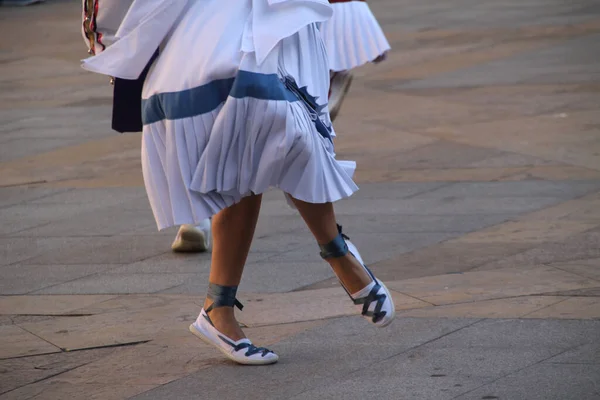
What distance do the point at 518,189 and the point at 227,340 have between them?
3184mm

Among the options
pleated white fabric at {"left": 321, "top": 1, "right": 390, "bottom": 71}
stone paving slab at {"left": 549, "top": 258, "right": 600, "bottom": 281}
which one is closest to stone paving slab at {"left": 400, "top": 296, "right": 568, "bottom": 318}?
stone paving slab at {"left": 549, "top": 258, "right": 600, "bottom": 281}

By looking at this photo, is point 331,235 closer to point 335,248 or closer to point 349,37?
point 335,248

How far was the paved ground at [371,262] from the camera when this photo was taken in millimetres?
3840

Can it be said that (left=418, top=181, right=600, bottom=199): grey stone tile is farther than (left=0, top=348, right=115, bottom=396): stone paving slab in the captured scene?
Yes

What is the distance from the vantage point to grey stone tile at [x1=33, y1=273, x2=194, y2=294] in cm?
509

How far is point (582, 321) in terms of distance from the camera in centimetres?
421

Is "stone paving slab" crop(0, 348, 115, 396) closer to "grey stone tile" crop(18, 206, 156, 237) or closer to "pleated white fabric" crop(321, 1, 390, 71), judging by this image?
"grey stone tile" crop(18, 206, 156, 237)

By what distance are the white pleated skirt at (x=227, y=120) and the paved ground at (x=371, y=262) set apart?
647 millimetres

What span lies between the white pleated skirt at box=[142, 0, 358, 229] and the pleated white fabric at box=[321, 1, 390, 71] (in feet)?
8.98

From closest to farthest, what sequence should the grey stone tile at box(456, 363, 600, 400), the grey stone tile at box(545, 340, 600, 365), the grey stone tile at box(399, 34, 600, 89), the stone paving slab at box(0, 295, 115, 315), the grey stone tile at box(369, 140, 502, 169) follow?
the grey stone tile at box(456, 363, 600, 400), the grey stone tile at box(545, 340, 600, 365), the stone paving slab at box(0, 295, 115, 315), the grey stone tile at box(369, 140, 502, 169), the grey stone tile at box(399, 34, 600, 89)

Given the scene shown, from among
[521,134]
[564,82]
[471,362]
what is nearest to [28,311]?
[471,362]

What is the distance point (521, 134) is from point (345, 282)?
4530mm

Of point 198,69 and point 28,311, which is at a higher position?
point 198,69

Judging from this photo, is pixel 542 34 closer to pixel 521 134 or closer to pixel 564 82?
pixel 564 82
